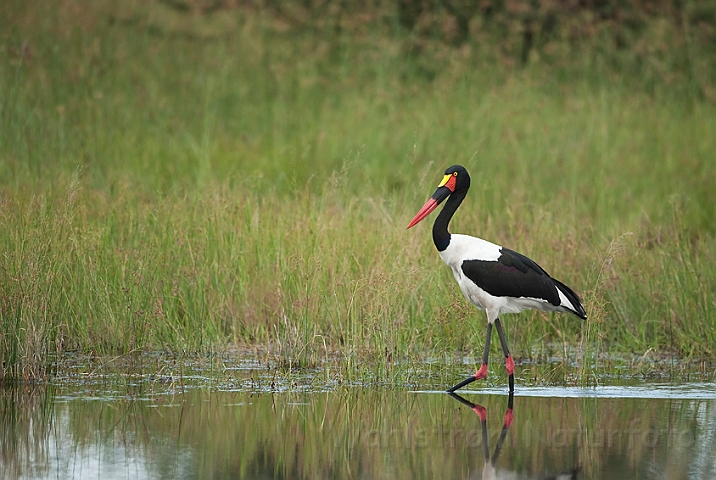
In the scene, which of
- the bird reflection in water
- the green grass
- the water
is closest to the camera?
the bird reflection in water

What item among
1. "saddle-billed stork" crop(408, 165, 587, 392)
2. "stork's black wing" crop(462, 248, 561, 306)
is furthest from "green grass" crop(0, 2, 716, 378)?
"stork's black wing" crop(462, 248, 561, 306)

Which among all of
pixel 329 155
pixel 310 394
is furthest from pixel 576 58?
pixel 310 394

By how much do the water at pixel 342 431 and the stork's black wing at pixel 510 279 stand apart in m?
0.54

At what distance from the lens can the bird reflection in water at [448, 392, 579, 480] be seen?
17.1 feet

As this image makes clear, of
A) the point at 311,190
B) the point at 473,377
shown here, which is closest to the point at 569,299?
the point at 473,377

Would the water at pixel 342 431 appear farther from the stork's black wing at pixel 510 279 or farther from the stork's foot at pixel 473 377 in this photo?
the stork's black wing at pixel 510 279

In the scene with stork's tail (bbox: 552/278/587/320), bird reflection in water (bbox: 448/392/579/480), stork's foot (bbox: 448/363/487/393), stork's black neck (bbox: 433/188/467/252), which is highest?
stork's black neck (bbox: 433/188/467/252)

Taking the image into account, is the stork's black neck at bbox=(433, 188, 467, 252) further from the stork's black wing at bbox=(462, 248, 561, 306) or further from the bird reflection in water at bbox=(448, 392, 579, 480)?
the bird reflection in water at bbox=(448, 392, 579, 480)

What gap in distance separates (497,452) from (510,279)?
1721 mm

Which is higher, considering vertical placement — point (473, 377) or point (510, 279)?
point (510, 279)

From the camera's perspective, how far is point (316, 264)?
770cm

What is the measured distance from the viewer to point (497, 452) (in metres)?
5.63

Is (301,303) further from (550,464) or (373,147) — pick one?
(373,147)

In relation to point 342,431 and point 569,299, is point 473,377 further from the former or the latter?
point 342,431
